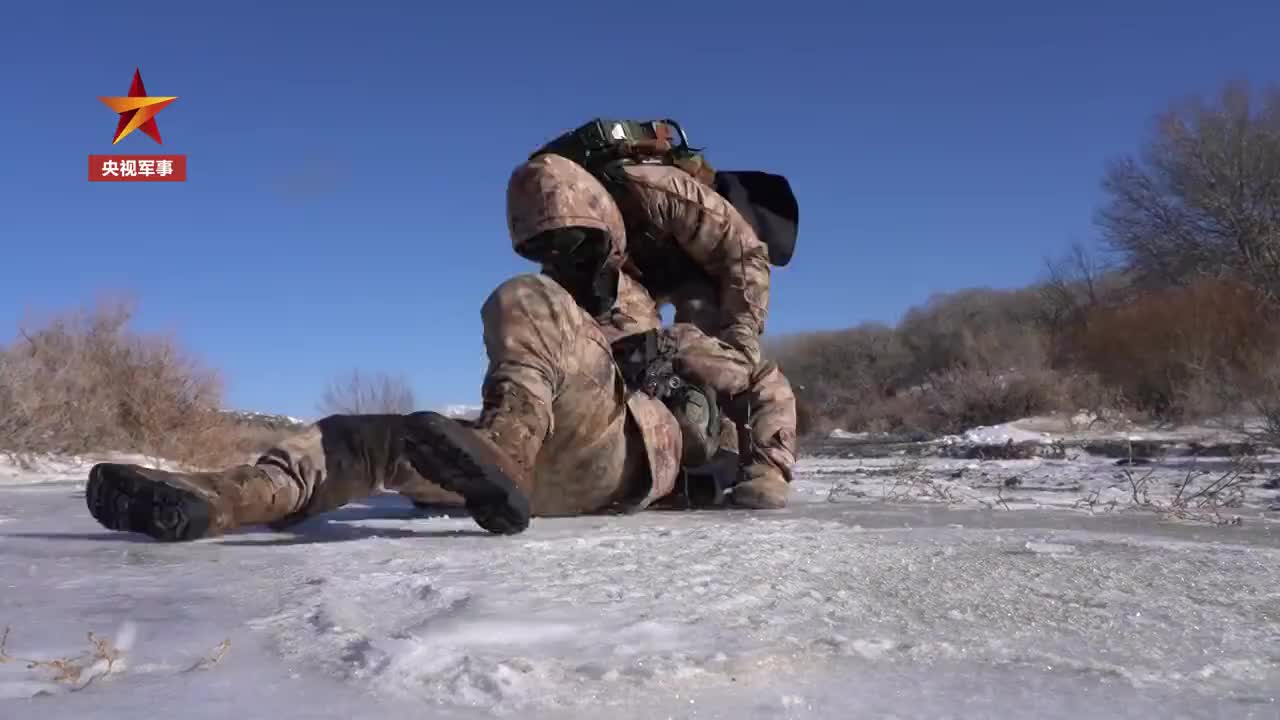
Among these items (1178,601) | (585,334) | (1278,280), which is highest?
(1278,280)

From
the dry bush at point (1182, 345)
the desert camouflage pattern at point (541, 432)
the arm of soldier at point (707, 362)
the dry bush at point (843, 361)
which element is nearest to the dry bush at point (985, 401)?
the dry bush at point (1182, 345)

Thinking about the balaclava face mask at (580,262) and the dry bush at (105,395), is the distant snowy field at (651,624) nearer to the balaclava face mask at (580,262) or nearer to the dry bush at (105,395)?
the balaclava face mask at (580,262)

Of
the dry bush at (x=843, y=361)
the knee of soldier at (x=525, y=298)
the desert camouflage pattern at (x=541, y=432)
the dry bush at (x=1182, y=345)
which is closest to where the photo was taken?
the desert camouflage pattern at (x=541, y=432)

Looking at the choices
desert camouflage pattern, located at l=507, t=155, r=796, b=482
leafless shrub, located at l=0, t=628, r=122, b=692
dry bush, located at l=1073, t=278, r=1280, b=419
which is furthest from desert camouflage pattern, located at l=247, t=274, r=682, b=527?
dry bush, located at l=1073, t=278, r=1280, b=419

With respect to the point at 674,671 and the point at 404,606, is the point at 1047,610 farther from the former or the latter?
the point at 404,606

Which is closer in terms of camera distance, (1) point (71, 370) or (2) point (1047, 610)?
(2) point (1047, 610)

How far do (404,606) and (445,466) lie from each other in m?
0.49

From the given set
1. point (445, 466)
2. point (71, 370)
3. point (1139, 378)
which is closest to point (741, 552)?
point (445, 466)

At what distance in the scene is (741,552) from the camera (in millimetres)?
1319

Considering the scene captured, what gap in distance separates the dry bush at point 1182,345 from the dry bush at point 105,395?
24.0 feet

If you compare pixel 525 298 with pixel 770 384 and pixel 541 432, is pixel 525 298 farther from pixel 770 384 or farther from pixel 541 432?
pixel 770 384

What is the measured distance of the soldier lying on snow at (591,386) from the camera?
57.3 inches

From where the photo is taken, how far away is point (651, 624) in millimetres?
849

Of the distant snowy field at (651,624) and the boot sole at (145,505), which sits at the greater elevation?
the boot sole at (145,505)
